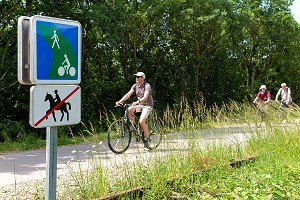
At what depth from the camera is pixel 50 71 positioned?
268 centimetres

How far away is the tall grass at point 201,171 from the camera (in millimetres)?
4502

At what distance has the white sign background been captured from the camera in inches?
102

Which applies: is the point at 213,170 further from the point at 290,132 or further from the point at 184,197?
the point at 290,132

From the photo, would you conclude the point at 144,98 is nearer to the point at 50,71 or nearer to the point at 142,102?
the point at 142,102

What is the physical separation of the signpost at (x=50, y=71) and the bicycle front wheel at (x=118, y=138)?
192 inches

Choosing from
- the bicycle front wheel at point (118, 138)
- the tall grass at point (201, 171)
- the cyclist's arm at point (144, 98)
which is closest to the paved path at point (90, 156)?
the tall grass at point (201, 171)

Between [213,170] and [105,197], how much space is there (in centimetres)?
200

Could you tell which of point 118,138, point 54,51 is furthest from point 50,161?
point 118,138

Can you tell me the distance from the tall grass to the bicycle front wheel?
1.89 meters

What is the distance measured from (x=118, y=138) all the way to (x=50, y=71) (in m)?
5.23

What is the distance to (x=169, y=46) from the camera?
20172 mm

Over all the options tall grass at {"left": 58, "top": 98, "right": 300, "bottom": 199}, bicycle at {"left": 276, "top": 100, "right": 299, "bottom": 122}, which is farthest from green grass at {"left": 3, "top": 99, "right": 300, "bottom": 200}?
bicycle at {"left": 276, "top": 100, "right": 299, "bottom": 122}

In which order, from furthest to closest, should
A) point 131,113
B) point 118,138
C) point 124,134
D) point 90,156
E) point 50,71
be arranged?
1. point 131,113
2. point 124,134
3. point 118,138
4. point 90,156
5. point 50,71

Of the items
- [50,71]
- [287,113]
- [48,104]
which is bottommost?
[287,113]
